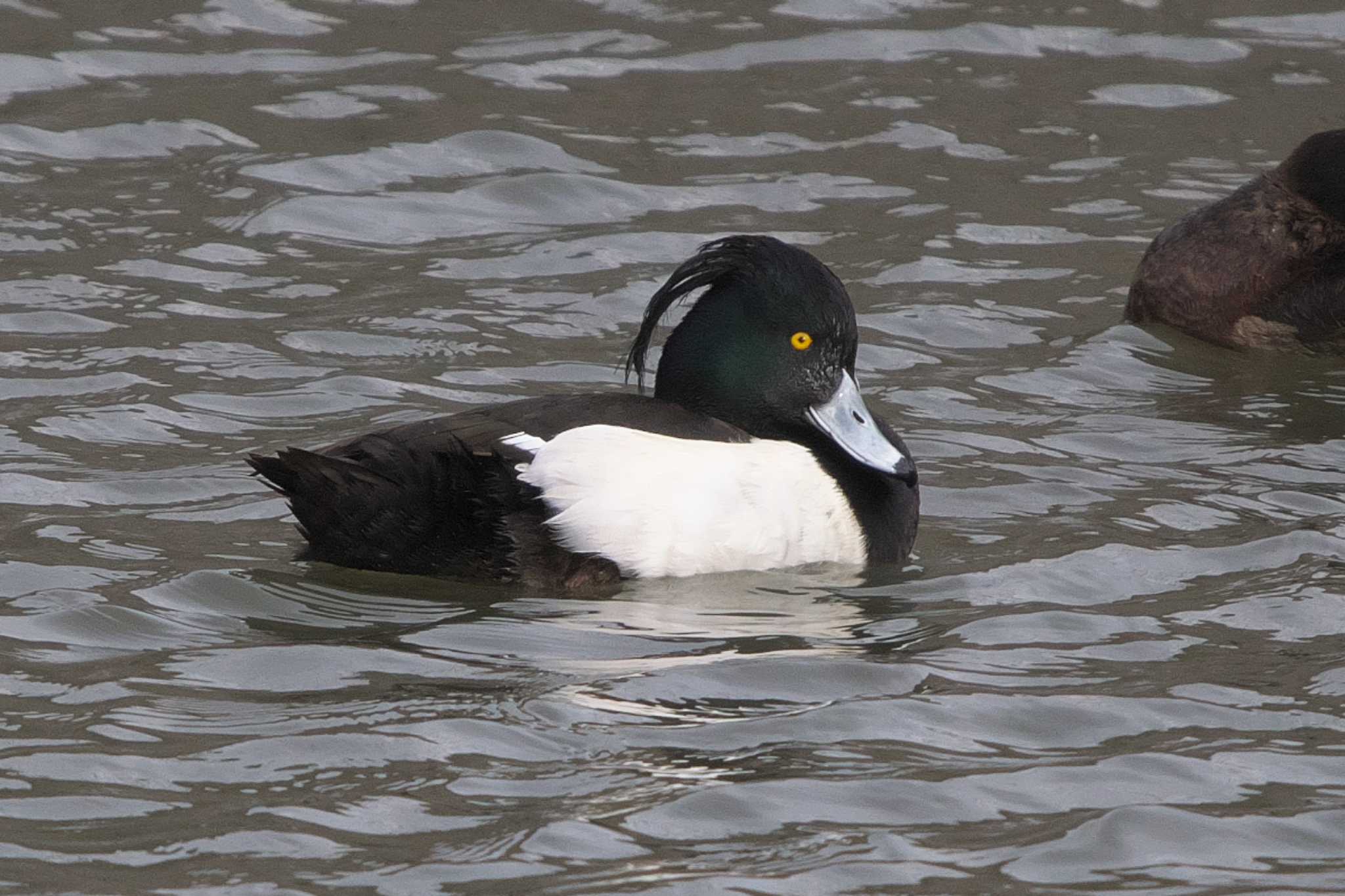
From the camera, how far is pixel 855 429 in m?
5.81

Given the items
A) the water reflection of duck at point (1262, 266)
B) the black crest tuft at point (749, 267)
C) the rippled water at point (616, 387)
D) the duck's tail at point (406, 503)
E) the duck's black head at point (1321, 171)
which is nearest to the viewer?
the rippled water at point (616, 387)

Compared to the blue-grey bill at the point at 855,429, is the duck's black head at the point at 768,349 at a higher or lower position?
higher

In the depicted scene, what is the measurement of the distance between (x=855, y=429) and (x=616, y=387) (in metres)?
1.43

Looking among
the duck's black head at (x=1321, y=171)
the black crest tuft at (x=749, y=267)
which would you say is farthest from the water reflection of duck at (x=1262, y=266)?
the black crest tuft at (x=749, y=267)

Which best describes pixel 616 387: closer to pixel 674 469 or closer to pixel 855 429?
pixel 855 429

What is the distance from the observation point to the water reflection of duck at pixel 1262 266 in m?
7.79

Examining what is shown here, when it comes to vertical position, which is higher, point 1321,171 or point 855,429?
point 1321,171

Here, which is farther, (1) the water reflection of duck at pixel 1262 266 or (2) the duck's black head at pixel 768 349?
(1) the water reflection of duck at pixel 1262 266

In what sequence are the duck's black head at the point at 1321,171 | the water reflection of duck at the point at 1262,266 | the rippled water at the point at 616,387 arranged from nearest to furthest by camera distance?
the rippled water at the point at 616,387 < the water reflection of duck at the point at 1262,266 < the duck's black head at the point at 1321,171

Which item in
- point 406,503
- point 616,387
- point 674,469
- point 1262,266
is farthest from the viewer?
point 1262,266

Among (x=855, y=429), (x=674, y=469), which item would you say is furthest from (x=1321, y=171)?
(x=674, y=469)

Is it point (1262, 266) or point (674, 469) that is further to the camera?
point (1262, 266)

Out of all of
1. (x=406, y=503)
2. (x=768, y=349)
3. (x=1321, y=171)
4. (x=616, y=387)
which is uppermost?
(x=1321, y=171)

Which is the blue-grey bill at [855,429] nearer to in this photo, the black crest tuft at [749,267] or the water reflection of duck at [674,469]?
the water reflection of duck at [674,469]
